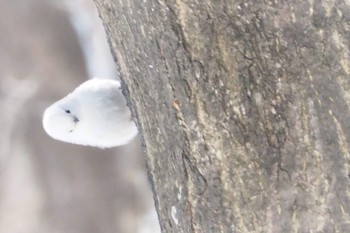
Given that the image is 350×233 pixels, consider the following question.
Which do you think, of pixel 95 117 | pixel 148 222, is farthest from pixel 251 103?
pixel 148 222

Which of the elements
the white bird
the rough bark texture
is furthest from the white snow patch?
the rough bark texture

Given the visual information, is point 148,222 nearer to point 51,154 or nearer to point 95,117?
point 51,154

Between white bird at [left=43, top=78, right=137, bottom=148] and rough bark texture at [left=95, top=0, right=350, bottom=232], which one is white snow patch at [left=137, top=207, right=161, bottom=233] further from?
rough bark texture at [left=95, top=0, right=350, bottom=232]

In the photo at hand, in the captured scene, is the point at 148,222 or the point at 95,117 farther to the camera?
the point at 148,222

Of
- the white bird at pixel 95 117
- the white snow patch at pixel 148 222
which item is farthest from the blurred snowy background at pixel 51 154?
the white bird at pixel 95 117

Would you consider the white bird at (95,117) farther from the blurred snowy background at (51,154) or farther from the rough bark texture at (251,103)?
the blurred snowy background at (51,154)
